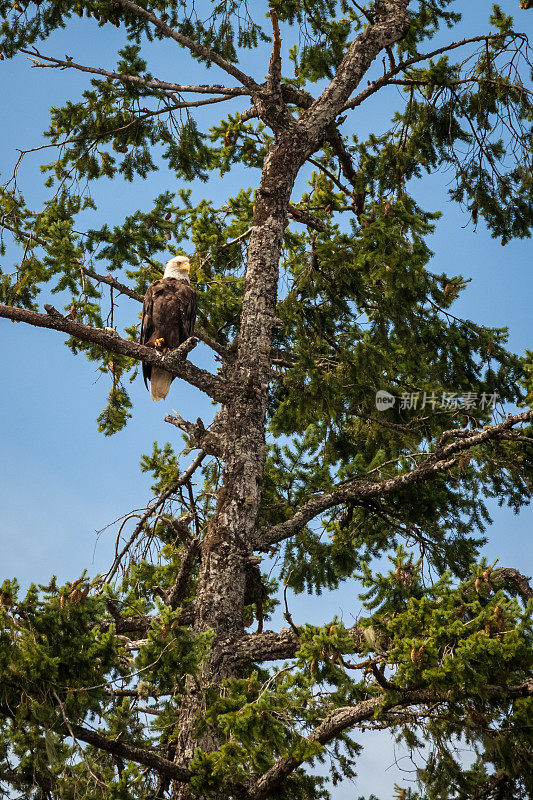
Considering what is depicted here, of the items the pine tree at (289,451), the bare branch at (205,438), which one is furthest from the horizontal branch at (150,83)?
the bare branch at (205,438)

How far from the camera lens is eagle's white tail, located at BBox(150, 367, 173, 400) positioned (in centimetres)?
901

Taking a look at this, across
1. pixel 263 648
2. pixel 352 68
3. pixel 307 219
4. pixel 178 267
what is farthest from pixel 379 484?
pixel 352 68

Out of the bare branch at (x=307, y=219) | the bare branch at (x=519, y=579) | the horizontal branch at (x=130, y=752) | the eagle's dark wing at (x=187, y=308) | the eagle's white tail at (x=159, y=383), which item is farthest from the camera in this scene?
the eagle's white tail at (x=159, y=383)

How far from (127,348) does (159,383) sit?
2.35 meters

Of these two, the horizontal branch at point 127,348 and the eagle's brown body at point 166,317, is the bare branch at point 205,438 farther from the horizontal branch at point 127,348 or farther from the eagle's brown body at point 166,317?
the eagle's brown body at point 166,317

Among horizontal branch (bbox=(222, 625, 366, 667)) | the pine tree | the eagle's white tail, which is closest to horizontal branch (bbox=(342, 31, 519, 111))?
the pine tree

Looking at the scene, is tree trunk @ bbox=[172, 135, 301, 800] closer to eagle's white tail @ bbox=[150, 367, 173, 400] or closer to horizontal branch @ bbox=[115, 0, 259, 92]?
horizontal branch @ bbox=[115, 0, 259, 92]

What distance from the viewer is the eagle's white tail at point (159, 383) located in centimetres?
901

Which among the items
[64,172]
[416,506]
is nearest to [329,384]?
[416,506]

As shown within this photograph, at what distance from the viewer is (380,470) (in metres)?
8.01

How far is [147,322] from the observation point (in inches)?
351

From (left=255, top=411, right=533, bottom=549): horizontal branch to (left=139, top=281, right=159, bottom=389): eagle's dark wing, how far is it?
2860 millimetres

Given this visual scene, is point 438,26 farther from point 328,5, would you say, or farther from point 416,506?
point 416,506

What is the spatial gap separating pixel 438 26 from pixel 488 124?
1698 mm
